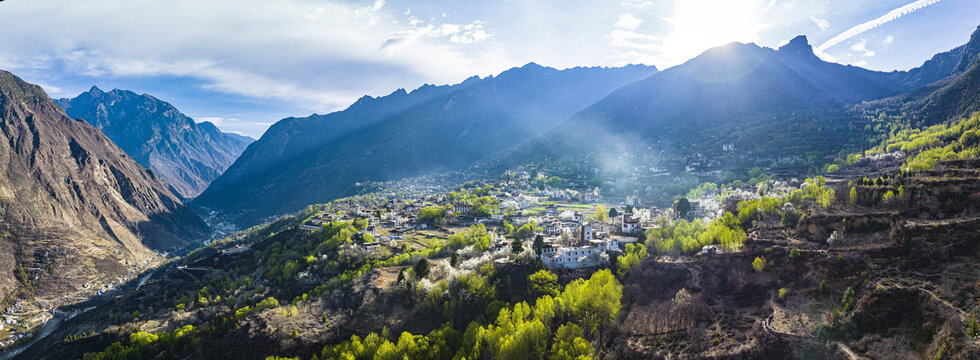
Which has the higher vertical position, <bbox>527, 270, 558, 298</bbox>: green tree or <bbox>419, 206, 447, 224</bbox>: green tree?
<bbox>419, 206, 447, 224</bbox>: green tree

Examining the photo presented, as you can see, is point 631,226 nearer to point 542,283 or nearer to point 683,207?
point 683,207

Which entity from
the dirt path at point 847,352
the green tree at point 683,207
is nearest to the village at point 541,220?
the green tree at point 683,207

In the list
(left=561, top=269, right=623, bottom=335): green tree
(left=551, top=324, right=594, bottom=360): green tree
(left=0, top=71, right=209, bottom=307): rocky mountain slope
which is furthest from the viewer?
(left=0, top=71, right=209, bottom=307): rocky mountain slope

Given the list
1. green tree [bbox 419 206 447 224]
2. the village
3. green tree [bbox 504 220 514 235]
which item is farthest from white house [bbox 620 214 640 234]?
green tree [bbox 419 206 447 224]

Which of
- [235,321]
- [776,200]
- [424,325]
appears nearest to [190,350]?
[235,321]

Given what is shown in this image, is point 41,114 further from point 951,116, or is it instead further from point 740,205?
point 951,116

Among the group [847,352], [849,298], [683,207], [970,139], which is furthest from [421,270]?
[970,139]

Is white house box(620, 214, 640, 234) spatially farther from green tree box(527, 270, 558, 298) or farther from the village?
green tree box(527, 270, 558, 298)

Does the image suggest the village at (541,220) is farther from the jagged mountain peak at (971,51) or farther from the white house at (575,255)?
the jagged mountain peak at (971,51)
